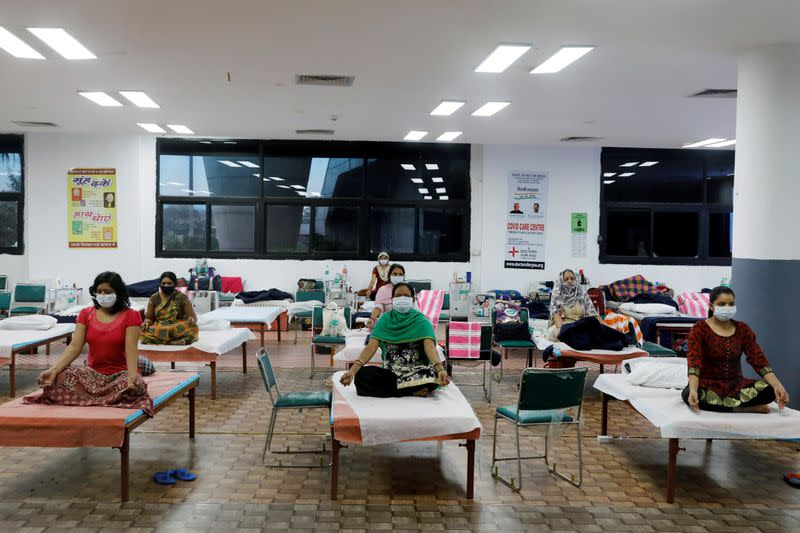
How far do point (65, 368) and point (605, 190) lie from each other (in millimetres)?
11335

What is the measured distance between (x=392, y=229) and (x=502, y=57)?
6912 mm

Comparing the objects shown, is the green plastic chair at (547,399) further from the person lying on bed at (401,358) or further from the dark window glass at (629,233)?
the dark window glass at (629,233)

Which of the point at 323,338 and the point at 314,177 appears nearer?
the point at 323,338

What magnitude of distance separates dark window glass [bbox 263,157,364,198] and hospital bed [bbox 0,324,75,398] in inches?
232

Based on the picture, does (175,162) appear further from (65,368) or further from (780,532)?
(780,532)

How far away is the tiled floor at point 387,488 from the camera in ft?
13.4

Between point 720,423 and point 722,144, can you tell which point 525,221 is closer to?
point 722,144

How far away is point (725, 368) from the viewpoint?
192 inches

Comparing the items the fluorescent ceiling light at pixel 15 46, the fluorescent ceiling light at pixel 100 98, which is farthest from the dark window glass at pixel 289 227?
the fluorescent ceiling light at pixel 15 46

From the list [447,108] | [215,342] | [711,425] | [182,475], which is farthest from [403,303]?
[447,108]

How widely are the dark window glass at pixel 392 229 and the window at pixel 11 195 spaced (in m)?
7.20

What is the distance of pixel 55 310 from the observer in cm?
1177

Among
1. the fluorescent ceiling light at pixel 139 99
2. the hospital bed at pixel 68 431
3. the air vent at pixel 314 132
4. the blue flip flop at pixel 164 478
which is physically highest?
the air vent at pixel 314 132

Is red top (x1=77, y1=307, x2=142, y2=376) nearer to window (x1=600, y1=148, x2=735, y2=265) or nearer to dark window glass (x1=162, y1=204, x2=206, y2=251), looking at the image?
dark window glass (x1=162, y1=204, x2=206, y2=251)
